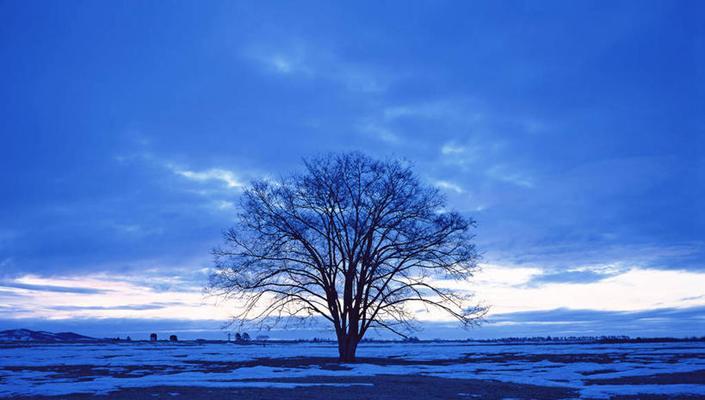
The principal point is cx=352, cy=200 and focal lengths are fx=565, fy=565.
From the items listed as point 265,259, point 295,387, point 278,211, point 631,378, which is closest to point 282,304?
point 265,259

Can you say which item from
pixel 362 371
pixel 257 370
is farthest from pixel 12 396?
pixel 362 371

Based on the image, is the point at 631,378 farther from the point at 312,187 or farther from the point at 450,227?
the point at 312,187

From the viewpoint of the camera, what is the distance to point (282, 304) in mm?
32625

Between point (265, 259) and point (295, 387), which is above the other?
point (265, 259)

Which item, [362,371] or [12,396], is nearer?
[12,396]

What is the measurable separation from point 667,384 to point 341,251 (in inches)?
727

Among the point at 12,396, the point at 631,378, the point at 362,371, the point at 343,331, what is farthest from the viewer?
the point at 343,331

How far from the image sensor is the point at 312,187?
33.5m

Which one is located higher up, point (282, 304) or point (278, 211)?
point (278, 211)

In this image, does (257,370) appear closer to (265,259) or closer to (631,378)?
(265,259)

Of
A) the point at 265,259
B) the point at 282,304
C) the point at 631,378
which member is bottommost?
the point at 631,378

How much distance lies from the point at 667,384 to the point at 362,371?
488 inches

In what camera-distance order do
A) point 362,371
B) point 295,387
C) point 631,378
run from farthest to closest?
point 362,371 → point 631,378 → point 295,387

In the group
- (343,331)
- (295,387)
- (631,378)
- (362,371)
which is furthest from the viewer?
(343,331)
